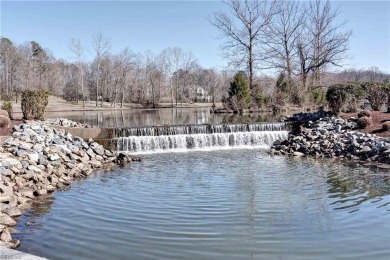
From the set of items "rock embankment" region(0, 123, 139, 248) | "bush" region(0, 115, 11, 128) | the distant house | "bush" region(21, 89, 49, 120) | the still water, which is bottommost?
the still water

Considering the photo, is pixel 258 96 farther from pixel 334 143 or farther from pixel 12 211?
pixel 12 211

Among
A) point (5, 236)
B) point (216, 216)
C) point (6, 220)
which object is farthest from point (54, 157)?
point (216, 216)

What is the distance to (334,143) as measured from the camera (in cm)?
1509

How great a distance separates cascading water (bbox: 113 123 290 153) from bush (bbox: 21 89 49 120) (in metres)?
3.52

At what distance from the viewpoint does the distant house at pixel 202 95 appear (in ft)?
232

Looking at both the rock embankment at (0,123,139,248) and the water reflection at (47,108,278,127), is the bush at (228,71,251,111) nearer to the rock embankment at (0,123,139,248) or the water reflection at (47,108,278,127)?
the water reflection at (47,108,278,127)

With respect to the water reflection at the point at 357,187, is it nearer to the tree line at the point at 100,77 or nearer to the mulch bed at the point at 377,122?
the mulch bed at the point at 377,122

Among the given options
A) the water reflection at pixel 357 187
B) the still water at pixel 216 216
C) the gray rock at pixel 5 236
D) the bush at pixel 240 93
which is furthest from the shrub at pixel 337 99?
the gray rock at pixel 5 236

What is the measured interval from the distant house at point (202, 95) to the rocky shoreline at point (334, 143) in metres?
51.6

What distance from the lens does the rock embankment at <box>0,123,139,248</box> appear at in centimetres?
779

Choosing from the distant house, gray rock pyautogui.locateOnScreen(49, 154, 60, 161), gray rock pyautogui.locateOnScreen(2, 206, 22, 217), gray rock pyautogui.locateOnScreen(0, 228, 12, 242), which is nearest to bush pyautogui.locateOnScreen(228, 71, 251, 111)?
gray rock pyautogui.locateOnScreen(49, 154, 60, 161)

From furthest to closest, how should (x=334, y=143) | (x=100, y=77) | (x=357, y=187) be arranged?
(x=100, y=77) → (x=334, y=143) → (x=357, y=187)

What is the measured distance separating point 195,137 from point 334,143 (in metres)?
5.61

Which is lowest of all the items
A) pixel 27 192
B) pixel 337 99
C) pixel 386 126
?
pixel 27 192
